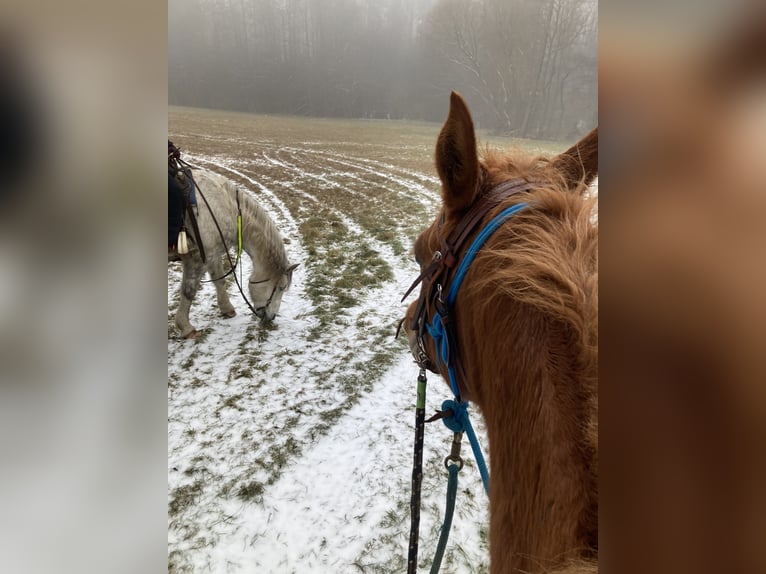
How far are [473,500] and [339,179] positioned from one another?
11.4 metres

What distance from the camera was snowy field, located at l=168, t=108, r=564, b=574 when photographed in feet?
7.57

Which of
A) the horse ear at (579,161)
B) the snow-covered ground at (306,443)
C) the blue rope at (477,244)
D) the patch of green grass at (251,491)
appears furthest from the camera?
the patch of green grass at (251,491)

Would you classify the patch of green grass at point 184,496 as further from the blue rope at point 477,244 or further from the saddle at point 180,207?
the blue rope at point 477,244

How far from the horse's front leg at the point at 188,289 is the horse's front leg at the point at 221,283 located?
0.44ft

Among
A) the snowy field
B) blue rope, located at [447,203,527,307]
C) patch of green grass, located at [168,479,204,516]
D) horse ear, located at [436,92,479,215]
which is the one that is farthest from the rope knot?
patch of green grass, located at [168,479,204,516]

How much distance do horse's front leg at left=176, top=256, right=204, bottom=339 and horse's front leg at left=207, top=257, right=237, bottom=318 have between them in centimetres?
14

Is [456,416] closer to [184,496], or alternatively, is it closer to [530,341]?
[530,341]

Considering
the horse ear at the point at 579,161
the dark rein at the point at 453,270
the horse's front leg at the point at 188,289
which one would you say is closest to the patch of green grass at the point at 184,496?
the dark rein at the point at 453,270

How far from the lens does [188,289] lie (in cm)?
439

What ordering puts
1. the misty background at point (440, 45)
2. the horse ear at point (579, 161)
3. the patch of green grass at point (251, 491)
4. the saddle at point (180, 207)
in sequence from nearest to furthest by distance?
the horse ear at point (579, 161)
the misty background at point (440, 45)
the patch of green grass at point (251, 491)
the saddle at point (180, 207)

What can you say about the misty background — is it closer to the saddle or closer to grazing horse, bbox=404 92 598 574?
grazing horse, bbox=404 92 598 574

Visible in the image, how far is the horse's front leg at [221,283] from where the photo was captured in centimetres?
454

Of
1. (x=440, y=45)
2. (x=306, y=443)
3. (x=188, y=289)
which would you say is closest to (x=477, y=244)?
(x=306, y=443)
